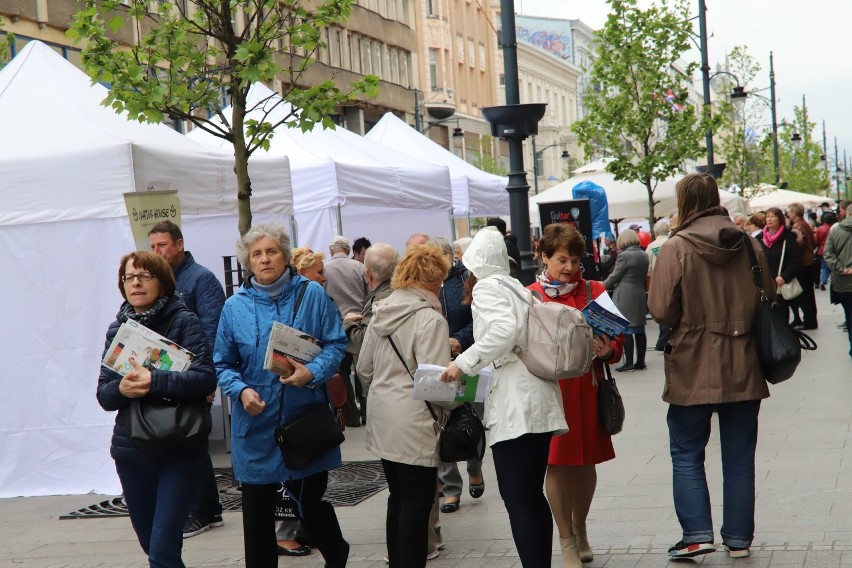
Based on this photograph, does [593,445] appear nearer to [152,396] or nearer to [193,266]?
[152,396]

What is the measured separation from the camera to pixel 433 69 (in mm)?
56500

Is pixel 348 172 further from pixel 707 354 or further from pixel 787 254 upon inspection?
pixel 707 354

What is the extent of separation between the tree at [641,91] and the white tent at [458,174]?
3.12 m

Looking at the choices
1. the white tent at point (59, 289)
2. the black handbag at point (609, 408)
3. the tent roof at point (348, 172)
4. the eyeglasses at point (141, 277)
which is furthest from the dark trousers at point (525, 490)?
the tent roof at point (348, 172)

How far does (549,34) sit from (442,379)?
8545cm

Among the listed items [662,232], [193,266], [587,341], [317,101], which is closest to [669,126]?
[662,232]

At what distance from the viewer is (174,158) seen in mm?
9742

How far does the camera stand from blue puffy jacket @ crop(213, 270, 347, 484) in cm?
561

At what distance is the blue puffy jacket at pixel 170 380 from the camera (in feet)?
17.5

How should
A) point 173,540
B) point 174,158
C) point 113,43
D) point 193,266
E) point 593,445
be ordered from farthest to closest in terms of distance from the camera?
point 174,158
point 113,43
point 193,266
point 593,445
point 173,540

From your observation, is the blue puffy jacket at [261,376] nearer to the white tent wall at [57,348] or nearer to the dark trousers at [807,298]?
the white tent wall at [57,348]

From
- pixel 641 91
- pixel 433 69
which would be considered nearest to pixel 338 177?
pixel 641 91

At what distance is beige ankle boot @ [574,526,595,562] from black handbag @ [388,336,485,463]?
0.95m

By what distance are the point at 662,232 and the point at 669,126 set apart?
726 centimetres
